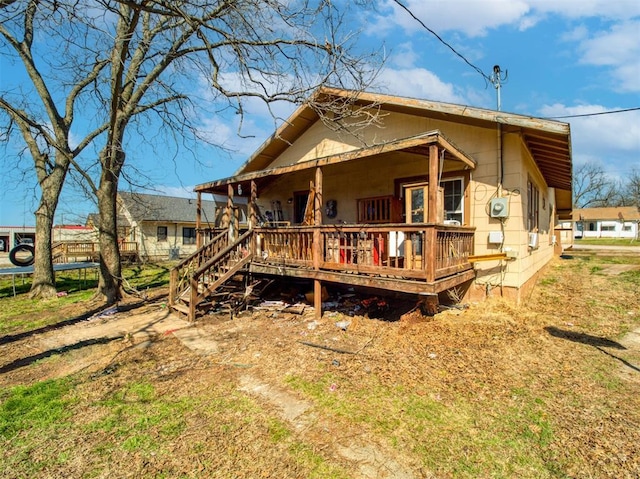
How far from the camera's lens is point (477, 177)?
294 inches

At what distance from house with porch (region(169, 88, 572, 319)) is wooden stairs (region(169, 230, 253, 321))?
4cm

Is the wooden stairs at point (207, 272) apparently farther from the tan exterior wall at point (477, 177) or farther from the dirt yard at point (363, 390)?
the tan exterior wall at point (477, 177)

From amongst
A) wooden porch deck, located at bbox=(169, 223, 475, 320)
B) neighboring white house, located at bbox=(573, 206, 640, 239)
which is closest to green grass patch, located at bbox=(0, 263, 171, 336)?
wooden porch deck, located at bbox=(169, 223, 475, 320)

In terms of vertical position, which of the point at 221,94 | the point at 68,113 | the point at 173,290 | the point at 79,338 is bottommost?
the point at 79,338

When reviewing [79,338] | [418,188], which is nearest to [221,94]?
[418,188]

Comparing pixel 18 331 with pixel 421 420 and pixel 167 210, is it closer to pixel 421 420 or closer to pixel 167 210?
pixel 421 420

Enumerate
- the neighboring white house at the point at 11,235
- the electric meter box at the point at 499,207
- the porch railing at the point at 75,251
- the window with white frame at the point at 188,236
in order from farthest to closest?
the window with white frame at the point at 188,236 → the neighboring white house at the point at 11,235 → the porch railing at the point at 75,251 → the electric meter box at the point at 499,207

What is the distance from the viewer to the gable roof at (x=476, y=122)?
20.3 ft

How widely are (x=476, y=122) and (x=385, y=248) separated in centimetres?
350

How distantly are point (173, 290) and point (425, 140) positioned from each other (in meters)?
7.13

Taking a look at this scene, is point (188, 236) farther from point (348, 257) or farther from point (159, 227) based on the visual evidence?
point (348, 257)

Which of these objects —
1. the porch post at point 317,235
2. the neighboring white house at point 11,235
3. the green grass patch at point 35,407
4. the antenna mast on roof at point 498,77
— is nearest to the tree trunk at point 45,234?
the green grass patch at point 35,407

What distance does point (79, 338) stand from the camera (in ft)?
21.7

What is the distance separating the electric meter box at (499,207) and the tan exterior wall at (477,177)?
0.17 metres
